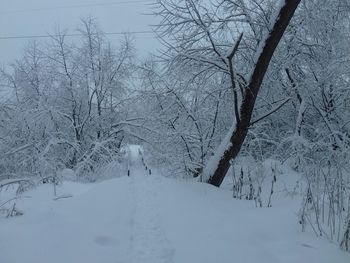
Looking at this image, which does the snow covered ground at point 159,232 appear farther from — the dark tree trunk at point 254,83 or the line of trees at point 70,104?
the line of trees at point 70,104

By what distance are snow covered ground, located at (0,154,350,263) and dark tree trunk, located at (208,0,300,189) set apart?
4.12 feet

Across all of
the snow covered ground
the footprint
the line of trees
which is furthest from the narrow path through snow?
the line of trees

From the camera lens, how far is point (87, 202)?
22.6 feet

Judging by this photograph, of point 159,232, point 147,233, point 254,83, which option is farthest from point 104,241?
point 254,83

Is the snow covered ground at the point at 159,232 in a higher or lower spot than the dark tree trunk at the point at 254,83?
lower

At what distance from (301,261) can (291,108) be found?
980 centimetres

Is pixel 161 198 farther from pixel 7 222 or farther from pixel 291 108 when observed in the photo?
pixel 291 108

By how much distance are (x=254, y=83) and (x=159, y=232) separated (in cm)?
397

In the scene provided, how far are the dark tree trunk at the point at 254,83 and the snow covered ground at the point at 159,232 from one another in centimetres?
→ 126

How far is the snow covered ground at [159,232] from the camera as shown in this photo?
4.59 metres

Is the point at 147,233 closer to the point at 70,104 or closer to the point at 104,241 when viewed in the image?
the point at 104,241

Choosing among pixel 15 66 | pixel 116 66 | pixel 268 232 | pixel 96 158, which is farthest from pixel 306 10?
pixel 15 66

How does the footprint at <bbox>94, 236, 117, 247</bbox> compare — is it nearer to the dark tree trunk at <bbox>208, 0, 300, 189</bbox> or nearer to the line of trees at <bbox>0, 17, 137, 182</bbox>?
the dark tree trunk at <bbox>208, 0, 300, 189</bbox>

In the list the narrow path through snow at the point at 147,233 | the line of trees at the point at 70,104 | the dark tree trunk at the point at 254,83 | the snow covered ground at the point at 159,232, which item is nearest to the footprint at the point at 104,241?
the snow covered ground at the point at 159,232
